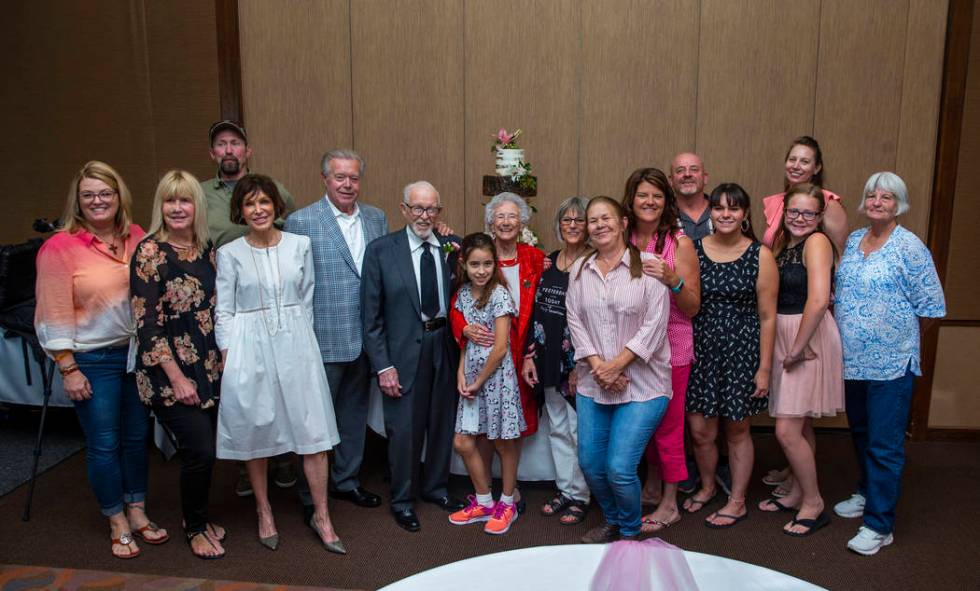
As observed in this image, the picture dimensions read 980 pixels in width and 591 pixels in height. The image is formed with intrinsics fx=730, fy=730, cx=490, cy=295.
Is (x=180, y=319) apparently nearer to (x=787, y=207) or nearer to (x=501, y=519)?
(x=501, y=519)

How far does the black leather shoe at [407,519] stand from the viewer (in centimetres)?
329

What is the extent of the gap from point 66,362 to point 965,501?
4.14 meters

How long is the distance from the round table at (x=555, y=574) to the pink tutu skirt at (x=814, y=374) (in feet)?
6.58

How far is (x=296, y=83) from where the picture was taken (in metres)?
4.55

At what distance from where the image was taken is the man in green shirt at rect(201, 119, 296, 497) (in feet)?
11.9

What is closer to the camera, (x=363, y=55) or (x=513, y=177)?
(x=513, y=177)

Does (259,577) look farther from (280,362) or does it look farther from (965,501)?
(965,501)

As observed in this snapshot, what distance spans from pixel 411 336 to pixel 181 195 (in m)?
1.11

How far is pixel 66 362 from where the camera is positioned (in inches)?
115

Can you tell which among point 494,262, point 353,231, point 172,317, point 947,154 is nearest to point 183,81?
point 353,231

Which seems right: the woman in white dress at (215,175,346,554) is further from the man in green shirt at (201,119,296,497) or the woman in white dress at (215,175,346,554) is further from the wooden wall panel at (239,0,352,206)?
the wooden wall panel at (239,0,352,206)

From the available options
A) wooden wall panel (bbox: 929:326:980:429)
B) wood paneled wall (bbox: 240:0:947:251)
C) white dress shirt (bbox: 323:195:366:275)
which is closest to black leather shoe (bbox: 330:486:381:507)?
white dress shirt (bbox: 323:195:366:275)

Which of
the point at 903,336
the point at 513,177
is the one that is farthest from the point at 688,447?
the point at 513,177

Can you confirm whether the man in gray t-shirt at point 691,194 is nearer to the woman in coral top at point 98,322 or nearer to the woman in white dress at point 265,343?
the woman in white dress at point 265,343
